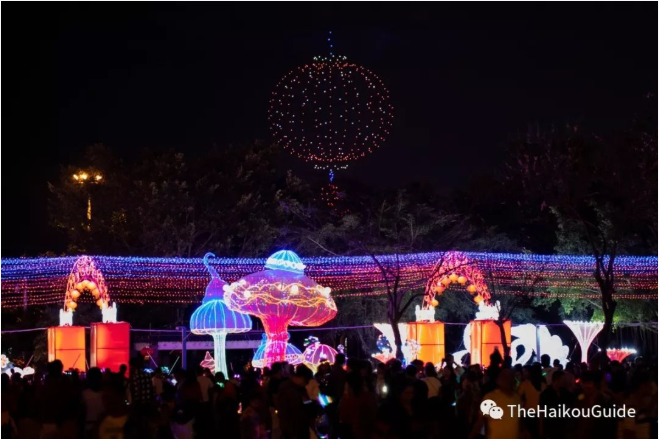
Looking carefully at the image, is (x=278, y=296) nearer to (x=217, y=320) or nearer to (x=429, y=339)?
(x=217, y=320)

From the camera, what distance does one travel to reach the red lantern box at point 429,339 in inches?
1040

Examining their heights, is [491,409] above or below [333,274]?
below

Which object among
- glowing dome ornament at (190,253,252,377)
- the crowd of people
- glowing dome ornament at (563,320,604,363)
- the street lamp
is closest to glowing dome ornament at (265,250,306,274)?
glowing dome ornament at (190,253,252,377)

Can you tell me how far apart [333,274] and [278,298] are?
11.4m

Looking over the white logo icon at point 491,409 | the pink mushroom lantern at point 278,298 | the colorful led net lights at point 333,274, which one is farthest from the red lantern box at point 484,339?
the white logo icon at point 491,409

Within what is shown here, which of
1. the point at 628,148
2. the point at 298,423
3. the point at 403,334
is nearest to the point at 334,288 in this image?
the point at 403,334

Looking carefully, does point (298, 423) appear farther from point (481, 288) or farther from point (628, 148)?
point (481, 288)

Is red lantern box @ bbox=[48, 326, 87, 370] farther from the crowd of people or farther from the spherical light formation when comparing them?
the crowd of people

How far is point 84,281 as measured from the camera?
26.5 metres

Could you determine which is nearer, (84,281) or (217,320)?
(217,320)

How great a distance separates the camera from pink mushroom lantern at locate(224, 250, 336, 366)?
74.0 ft

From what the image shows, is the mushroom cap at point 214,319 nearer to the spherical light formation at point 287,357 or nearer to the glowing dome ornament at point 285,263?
the spherical light formation at point 287,357

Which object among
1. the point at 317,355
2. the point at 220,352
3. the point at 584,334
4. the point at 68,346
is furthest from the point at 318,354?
the point at 584,334

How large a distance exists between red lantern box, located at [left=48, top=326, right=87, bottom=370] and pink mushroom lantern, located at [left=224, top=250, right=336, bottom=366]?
15.5 ft
